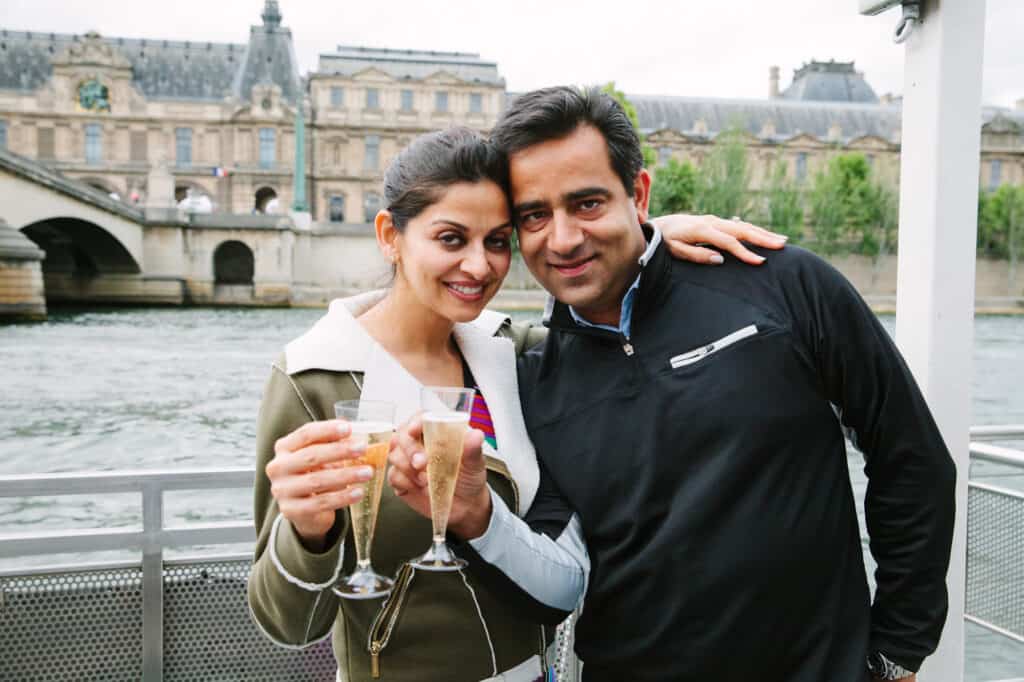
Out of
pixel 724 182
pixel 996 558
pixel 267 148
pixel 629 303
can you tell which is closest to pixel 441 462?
pixel 629 303

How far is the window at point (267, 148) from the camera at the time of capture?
43594 mm

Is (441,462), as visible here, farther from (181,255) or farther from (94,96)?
(94,96)

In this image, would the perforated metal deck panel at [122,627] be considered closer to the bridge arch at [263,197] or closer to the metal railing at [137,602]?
the metal railing at [137,602]

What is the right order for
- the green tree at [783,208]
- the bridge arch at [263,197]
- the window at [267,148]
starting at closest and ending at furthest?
the green tree at [783,208] → the window at [267,148] → the bridge arch at [263,197]

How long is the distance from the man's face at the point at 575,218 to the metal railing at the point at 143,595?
94 cm

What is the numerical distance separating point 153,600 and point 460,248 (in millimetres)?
1208

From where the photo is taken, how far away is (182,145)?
4381cm

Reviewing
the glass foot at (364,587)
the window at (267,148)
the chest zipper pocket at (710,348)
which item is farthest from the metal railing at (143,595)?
the window at (267,148)

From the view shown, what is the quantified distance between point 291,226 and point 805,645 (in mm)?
34178

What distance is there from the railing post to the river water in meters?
2.65

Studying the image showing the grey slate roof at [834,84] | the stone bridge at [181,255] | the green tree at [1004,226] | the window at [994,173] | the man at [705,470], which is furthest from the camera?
the grey slate roof at [834,84]

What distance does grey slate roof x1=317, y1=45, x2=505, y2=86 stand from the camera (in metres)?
44.4

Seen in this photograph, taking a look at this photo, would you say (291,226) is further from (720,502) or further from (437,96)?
(720,502)

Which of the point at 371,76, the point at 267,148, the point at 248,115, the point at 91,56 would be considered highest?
the point at 91,56
